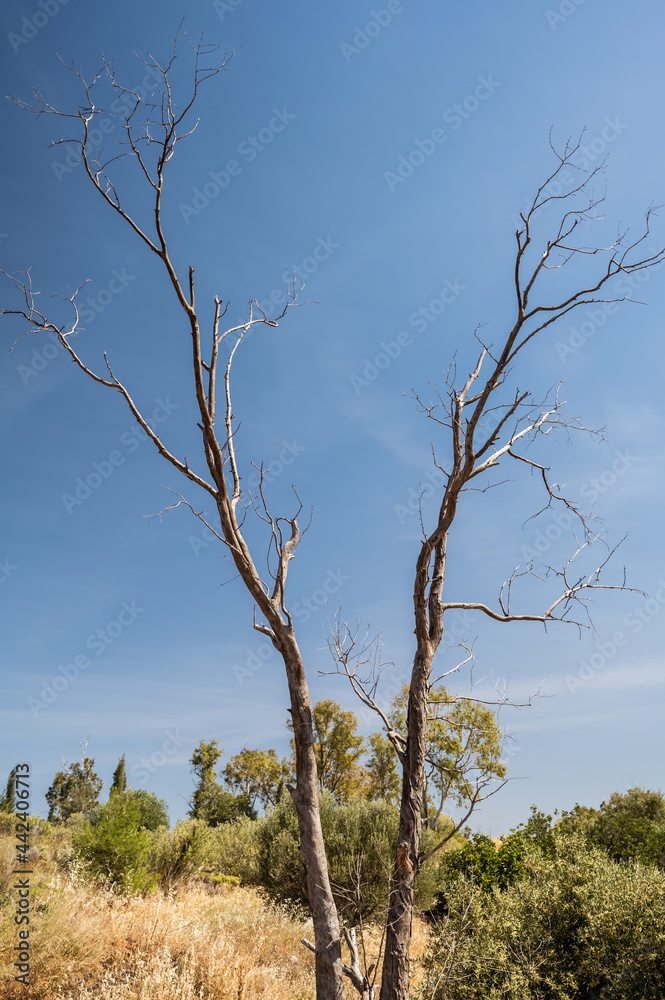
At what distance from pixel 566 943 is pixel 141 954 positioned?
434 centimetres

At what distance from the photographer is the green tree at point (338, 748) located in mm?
22453

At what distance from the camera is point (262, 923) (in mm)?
8234

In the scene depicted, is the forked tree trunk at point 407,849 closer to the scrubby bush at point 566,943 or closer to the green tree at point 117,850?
the scrubby bush at point 566,943

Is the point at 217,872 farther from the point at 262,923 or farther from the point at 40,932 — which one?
the point at 40,932

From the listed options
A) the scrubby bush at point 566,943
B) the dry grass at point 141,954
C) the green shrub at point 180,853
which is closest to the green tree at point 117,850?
the dry grass at point 141,954

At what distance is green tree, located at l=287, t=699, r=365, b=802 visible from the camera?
884 inches

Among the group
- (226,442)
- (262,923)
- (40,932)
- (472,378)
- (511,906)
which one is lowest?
(262,923)

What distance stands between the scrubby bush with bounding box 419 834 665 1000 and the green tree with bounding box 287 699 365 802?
1764 centimetres

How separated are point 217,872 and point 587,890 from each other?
1304 centimetres

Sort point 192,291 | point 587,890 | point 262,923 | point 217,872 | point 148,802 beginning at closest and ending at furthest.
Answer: point 192,291 < point 587,890 < point 262,923 < point 217,872 < point 148,802

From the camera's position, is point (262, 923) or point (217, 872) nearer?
point (262, 923)

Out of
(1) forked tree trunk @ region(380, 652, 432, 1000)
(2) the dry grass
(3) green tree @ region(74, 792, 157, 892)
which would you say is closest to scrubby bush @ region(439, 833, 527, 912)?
(2) the dry grass

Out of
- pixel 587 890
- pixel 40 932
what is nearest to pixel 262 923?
pixel 40 932

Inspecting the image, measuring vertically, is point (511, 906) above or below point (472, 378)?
below
